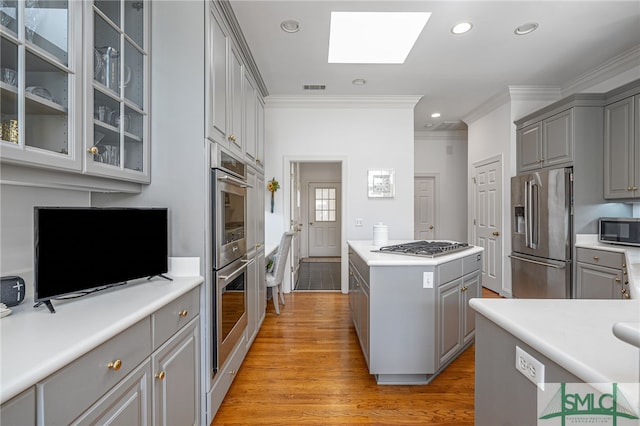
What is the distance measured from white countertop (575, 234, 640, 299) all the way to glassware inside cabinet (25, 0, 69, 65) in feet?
8.20

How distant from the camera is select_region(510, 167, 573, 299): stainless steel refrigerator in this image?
134 inches

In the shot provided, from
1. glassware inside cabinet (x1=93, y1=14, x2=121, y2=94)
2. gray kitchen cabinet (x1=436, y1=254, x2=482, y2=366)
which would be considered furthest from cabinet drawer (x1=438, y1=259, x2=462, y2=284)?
glassware inside cabinet (x1=93, y1=14, x2=121, y2=94)

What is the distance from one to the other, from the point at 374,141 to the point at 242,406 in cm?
386

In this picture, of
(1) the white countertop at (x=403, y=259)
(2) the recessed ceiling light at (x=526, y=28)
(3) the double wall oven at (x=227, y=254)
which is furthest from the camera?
(2) the recessed ceiling light at (x=526, y=28)

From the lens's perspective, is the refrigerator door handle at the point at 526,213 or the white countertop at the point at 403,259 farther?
the refrigerator door handle at the point at 526,213

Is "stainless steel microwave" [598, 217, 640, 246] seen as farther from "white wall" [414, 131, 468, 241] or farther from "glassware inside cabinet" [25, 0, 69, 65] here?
"glassware inside cabinet" [25, 0, 69, 65]

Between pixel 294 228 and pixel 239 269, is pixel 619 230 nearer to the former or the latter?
pixel 239 269

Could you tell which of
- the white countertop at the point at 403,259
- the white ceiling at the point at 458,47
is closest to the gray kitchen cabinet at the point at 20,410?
the white countertop at the point at 403,259

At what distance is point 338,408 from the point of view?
77.4 inches

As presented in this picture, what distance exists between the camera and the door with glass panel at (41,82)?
102cm

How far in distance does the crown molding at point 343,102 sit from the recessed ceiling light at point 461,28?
1711 mm

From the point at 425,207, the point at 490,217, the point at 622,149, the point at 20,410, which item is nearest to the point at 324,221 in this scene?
the point at 425,207

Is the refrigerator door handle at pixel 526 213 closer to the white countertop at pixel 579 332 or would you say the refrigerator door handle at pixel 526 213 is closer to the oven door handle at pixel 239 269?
the white countertop at pixel 579 332

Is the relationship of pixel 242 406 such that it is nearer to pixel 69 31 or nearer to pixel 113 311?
pixel 113 311
